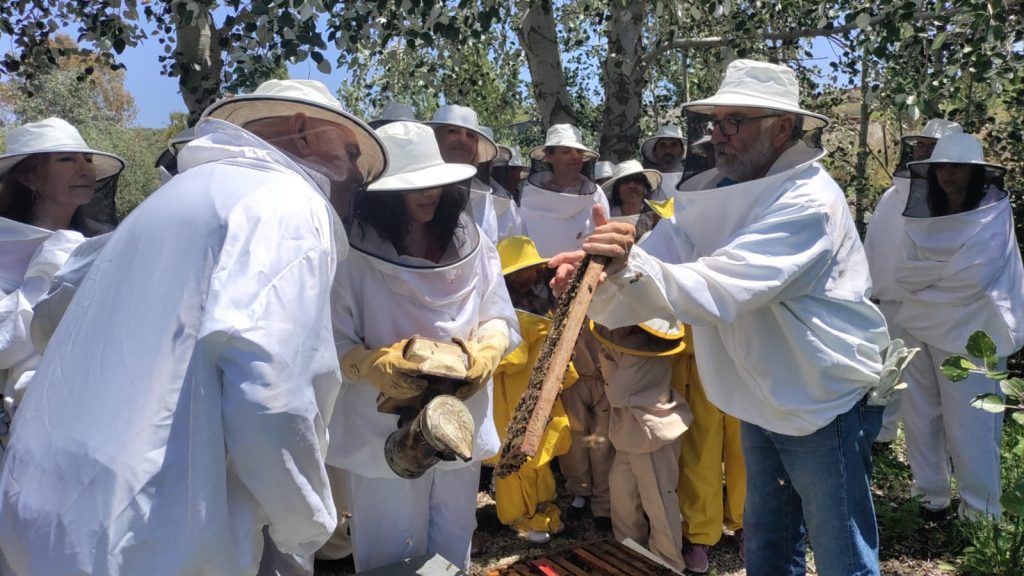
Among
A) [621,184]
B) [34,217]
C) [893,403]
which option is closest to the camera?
[34,217]

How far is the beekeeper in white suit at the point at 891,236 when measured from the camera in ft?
14.4

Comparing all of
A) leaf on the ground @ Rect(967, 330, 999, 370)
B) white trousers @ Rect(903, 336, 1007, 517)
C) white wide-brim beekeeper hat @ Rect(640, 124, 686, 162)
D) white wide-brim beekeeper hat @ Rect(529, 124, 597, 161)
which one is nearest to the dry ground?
white trousers @ Rect(903, 336, 1007, 517)

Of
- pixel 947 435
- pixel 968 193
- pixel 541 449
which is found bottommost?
pixel 947 435

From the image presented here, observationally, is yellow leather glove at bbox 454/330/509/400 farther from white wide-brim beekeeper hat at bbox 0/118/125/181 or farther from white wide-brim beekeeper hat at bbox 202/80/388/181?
white wide-brim beekeeper hat at bbox 0/118/125/181

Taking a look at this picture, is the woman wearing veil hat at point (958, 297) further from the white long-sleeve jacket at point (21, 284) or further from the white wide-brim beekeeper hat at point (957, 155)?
the white long-sleeve jacket at point (21, 284)

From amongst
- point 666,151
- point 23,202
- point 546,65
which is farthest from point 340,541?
point 666,151

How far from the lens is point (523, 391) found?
11.5 ft

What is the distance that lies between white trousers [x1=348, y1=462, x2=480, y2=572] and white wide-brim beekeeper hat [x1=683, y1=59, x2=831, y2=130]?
1.59m

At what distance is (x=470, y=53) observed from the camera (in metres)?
8.40

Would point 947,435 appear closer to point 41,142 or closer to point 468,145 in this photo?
point 468,145

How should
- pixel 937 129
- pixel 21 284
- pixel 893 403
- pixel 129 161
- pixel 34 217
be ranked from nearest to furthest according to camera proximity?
pixel 21 284
pixel 34 217
pixel 893 403
pixel 937 129
pixel 129 161

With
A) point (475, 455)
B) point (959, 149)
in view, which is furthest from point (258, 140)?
point (959, 149)

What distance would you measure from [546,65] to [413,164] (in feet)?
11.7

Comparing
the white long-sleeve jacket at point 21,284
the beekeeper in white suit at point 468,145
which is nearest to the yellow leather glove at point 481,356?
the white long-sleeve jacket at point 21,284
